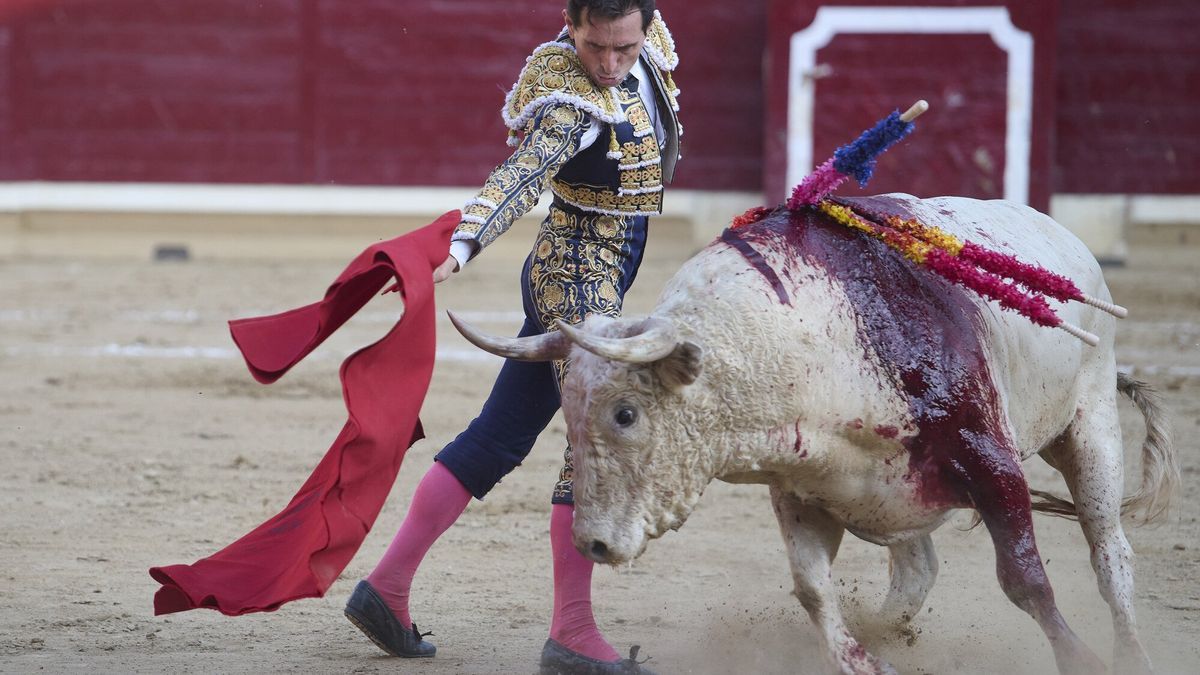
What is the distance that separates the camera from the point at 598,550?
7.04ft

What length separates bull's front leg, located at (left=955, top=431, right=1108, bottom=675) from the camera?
2.25 meters

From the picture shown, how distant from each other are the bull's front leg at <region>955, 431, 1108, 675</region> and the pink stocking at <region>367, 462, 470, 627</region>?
2.88 feet

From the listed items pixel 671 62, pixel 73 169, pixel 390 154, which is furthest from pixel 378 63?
pixel 671 62

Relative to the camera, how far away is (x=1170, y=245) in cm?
882

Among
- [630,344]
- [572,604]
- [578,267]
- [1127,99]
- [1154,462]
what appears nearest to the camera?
[630,344]

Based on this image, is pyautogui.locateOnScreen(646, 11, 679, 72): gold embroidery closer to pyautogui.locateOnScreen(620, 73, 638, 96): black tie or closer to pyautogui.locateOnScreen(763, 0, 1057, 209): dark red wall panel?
pyautogui.locateOnScreen(620, 73, 638, 96): black tie

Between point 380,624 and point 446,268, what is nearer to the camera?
point 446,268

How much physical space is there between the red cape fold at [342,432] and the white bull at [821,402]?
0.23 m

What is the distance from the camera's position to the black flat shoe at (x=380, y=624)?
2.67m

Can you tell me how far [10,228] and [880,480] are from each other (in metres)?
7.66

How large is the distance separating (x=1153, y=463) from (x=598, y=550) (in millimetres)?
1310

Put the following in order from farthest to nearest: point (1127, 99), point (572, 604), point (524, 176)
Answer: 1. point (1127, 99)
2. point (572, 604)
3. point (524, 176)

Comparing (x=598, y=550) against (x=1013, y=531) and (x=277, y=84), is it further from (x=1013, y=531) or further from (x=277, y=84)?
(x=277, y=84)

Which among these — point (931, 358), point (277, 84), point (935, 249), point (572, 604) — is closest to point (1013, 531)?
point (931, 358)
